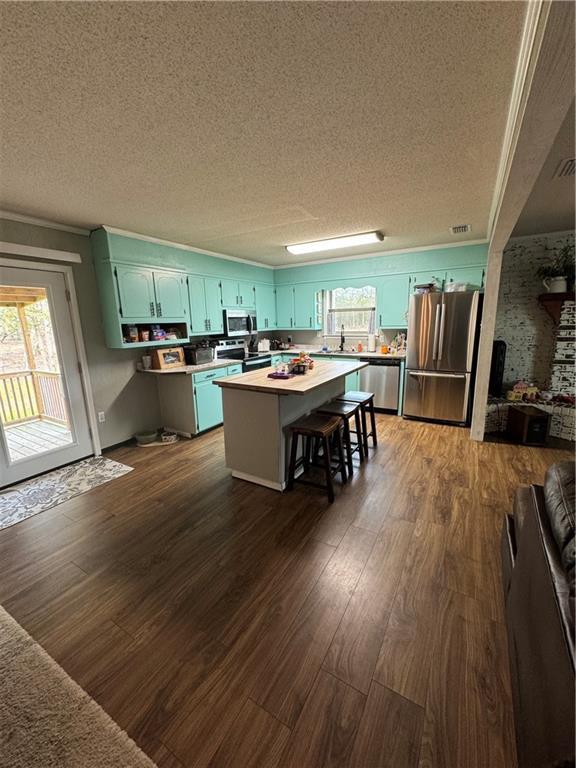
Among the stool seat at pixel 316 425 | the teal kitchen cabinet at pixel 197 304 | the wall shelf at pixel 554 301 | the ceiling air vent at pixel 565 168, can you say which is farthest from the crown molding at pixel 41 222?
the wall shelf at pixel 554 301

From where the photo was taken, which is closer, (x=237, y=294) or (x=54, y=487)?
(x=54, y=487)

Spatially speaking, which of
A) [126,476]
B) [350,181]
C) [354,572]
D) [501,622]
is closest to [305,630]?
[354,572]

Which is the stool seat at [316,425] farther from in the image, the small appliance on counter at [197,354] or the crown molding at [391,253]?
the crown molding at [391,253]

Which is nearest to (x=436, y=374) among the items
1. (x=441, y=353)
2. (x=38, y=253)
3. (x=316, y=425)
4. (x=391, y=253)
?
(x=441, y=353)

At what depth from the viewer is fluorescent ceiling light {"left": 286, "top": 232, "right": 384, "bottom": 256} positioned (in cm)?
382

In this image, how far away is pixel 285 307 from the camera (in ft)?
19.4

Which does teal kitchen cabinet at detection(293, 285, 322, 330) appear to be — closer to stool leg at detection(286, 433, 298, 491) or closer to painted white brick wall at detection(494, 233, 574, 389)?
painted white brick wall at detection(494, 233, 574, 389)

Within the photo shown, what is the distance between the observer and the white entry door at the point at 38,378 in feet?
9.75

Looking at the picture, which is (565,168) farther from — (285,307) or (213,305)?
(285,307)

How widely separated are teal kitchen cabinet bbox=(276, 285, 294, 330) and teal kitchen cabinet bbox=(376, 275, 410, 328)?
1631 mm

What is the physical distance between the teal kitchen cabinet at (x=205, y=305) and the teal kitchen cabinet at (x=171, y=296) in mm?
134

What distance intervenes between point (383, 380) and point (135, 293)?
3617 millimetres

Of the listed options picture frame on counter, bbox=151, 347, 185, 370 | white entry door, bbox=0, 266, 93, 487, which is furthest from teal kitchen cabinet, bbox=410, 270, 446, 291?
white entry door, bbox=0, 266, 93, 487

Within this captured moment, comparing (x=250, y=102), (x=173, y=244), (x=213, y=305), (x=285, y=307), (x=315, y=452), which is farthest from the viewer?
(x=285, y=307)
